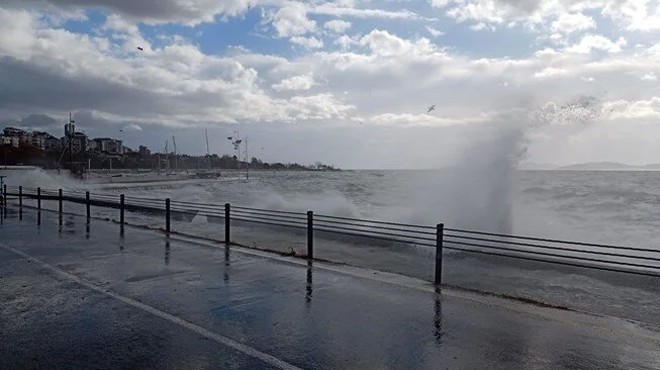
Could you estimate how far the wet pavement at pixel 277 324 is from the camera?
16.3 ft

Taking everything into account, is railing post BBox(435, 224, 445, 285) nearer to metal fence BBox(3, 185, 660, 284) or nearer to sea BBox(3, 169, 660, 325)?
metal fence BBox(3, 185, 660, 284)

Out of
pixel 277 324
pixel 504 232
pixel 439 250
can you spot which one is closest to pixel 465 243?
pixel 439 250

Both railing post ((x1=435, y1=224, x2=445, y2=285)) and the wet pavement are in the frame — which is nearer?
the wet pavement

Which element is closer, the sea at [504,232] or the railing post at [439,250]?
the railing post at [439,250]

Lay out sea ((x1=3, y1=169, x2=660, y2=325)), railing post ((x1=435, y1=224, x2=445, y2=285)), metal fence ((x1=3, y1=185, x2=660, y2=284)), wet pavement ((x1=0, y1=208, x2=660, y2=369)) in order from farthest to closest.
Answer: sea ((x1=3, y1=169, x2=660, y2=325))
railing post ((x1=435, y1=224, x2=445, y2=285))
metal fence ((x1=3, y1=185, x2=660, y2=284))
wet pavement ((x1=0, y1=208, x2=660, y2=369))

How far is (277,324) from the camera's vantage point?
6125mm

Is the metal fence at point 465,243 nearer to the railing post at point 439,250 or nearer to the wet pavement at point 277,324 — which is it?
the railing post at point 439,250

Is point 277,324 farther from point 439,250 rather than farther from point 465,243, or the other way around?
point 465,243

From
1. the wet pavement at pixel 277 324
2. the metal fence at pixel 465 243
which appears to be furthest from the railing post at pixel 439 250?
the wet pavement at pixel 277 324

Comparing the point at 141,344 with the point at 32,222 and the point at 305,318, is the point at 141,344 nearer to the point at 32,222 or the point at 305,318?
the point at 305,318

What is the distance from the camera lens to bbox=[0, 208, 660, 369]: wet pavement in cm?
497

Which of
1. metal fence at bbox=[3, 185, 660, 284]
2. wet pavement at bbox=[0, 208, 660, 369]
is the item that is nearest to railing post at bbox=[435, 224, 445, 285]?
metal fence at bbox=[3, 185, 660, 284]

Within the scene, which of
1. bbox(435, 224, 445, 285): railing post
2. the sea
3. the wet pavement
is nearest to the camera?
the wet pavement

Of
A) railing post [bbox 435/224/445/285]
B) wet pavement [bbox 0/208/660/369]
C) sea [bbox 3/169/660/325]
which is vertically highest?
railing post [bbox 435/224/445/285]
